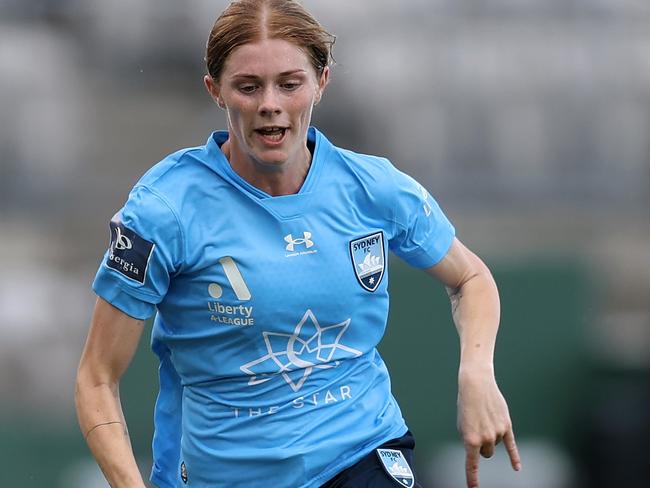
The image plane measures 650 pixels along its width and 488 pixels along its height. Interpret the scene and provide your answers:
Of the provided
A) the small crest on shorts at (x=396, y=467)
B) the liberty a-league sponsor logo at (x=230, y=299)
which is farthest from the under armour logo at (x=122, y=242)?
the small crest on shorts at (x=396, y=467)

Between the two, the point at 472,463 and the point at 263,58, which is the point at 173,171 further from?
the point at 472,463

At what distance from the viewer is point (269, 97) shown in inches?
136

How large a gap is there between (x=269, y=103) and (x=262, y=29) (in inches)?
7.2

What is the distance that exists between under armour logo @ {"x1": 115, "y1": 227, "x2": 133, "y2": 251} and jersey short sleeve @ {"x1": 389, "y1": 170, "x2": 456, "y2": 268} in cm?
74

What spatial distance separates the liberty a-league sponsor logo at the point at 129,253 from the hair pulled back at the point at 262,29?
0.49 metres

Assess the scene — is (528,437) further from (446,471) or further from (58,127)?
(58,127)

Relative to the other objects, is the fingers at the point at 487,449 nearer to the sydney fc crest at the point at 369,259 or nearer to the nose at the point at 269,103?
the sydney fc crest at the point at 369,259

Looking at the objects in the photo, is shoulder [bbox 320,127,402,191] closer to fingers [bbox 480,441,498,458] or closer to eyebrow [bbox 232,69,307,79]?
eyebrow [bbox 232,69,307,79]

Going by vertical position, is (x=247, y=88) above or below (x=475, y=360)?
above

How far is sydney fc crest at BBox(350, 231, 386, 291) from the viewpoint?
361cm

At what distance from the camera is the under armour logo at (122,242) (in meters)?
3.37

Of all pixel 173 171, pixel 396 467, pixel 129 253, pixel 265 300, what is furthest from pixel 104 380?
pixel 396 467

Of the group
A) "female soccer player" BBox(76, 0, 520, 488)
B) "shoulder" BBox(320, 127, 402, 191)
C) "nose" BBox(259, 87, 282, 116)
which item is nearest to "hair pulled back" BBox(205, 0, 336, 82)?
"female soccer player" BBox(76, 0, 520, 488)

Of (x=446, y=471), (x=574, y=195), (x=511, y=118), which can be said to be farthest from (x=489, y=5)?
(x=446, y=471)
